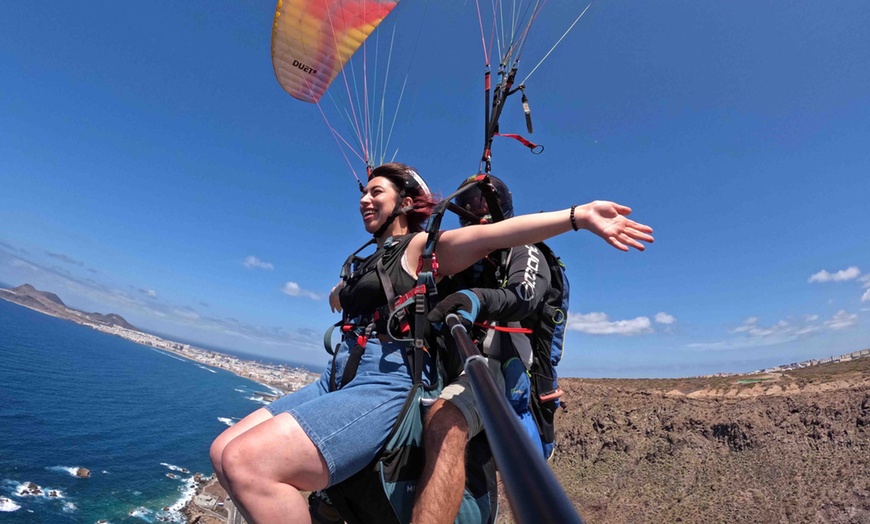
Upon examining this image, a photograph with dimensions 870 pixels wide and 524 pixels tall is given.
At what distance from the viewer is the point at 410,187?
3100 mm

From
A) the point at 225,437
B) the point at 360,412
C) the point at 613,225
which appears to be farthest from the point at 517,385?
the point at 225,437

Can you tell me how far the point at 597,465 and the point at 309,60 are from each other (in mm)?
42791

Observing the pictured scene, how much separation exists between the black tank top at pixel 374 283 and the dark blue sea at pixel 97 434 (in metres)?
49.0

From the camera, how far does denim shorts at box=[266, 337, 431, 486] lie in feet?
5.94

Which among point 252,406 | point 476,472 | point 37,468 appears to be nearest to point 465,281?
point 476,472

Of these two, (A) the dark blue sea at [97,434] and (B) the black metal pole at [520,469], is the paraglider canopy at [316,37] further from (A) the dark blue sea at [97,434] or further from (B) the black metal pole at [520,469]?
(A) the dark blue sea at [97,434]

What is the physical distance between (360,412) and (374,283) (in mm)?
773

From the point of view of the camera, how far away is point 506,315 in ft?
7.94

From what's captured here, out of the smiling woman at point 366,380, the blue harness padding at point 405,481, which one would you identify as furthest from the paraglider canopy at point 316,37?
the blue harness padding at point 405,481

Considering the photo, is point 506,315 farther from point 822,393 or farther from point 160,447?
point 160,447

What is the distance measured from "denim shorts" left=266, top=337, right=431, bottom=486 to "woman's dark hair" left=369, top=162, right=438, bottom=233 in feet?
3.97

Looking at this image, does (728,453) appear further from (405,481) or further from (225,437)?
(225,437)

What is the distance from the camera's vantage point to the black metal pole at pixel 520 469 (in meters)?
0.67

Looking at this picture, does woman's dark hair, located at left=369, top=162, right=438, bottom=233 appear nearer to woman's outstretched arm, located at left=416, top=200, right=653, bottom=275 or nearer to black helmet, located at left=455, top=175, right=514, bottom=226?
black helmet, located at left=455, top=175, right=514, bottom=226
